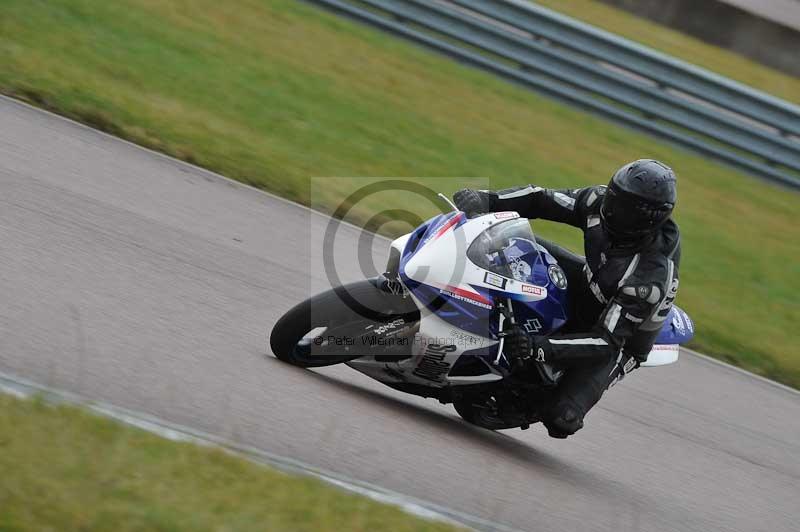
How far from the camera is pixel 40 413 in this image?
13.3ft

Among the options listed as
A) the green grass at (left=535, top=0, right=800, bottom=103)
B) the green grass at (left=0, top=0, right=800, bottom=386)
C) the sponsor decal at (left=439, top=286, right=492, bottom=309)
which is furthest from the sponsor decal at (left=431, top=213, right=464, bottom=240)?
the green grass at (left=535, top=0, right=800, bottom=103)

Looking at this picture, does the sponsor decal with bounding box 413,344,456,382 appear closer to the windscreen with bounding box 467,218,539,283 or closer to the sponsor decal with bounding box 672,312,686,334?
the windscreen with bounding box 467,218,539,283

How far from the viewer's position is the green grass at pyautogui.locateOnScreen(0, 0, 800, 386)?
31.9ft

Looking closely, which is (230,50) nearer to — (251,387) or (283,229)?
(283,229)

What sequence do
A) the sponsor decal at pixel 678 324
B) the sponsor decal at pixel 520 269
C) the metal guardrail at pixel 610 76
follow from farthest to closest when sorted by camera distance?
the metal guardrail at pixel 610 76 < the sponsor decal at pixel 678 324 < the sponsor decal at pixel 520 269

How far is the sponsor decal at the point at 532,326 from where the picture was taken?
563 centimetres

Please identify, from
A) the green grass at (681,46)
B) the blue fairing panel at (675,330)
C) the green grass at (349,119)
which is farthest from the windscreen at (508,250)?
the green grass at (681,46)

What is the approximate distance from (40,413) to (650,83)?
39.0 feet

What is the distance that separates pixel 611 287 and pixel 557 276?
29 centimetres

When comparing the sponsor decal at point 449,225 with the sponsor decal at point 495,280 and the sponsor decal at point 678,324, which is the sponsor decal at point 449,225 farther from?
the sponsor decal at point 678,324

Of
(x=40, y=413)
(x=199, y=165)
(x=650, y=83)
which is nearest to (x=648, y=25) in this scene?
(x=650, y=83)

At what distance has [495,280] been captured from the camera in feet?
17.6

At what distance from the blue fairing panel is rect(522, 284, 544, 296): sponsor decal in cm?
104

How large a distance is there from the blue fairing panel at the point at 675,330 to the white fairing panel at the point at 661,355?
0.10ft
